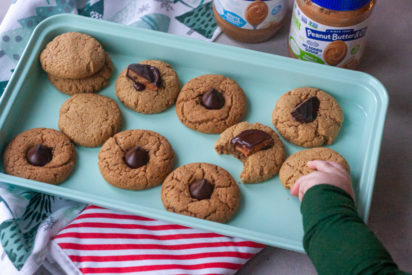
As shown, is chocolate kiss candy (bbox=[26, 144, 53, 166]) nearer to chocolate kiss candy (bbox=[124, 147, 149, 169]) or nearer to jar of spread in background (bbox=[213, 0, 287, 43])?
chocolate kiss candy (bbox=[124, 147, 149, 169])

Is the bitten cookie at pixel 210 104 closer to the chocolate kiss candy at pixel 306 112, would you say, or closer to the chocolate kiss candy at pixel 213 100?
the chocolate kiss candy at pixel 213 100

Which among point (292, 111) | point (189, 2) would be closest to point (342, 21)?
point (292, 111)

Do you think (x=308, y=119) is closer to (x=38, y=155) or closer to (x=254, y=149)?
(x=254, y=149)

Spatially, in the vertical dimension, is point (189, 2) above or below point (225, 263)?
above

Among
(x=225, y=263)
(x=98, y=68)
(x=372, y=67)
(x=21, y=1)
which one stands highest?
(x=21, y=1)

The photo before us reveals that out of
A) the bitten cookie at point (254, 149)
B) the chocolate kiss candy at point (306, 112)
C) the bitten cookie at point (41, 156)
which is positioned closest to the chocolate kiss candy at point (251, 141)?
the bitten cookie at point (254, 149)

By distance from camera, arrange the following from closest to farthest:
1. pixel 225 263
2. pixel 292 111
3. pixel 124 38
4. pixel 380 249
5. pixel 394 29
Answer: pixel 380 249 < pixel 225 263 < pixel 292 111 < pixel 124 38 < pixel 394 29

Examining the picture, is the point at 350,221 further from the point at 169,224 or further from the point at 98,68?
the point at 98,68

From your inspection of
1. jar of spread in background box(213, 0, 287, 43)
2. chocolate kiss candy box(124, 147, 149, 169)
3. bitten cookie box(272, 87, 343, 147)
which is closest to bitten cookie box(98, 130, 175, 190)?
chocolate kiss candy box(124, 147, 149, 169)
